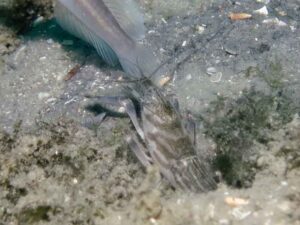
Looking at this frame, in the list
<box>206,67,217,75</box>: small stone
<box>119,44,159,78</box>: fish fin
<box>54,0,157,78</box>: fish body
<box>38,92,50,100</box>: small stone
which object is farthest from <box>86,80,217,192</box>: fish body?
<box>38,92,50,100</box>: small stone

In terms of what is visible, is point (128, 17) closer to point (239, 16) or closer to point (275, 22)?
point (239, 16)

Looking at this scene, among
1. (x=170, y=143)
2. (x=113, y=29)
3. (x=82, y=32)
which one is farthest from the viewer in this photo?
(x=82, y=32)

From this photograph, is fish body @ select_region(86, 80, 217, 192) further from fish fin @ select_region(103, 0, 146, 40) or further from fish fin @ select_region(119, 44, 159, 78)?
fish fin @ select_region(103, 0, 146, 40)

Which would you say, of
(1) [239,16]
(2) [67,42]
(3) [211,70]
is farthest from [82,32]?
(1) [239,16]

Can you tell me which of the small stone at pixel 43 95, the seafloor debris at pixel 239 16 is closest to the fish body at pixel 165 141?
the small stone at pixel 43 95

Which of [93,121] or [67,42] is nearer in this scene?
[93,121]

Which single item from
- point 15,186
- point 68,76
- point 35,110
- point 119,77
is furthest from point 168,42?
point 15,186

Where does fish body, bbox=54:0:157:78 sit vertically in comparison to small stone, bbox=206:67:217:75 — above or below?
above
